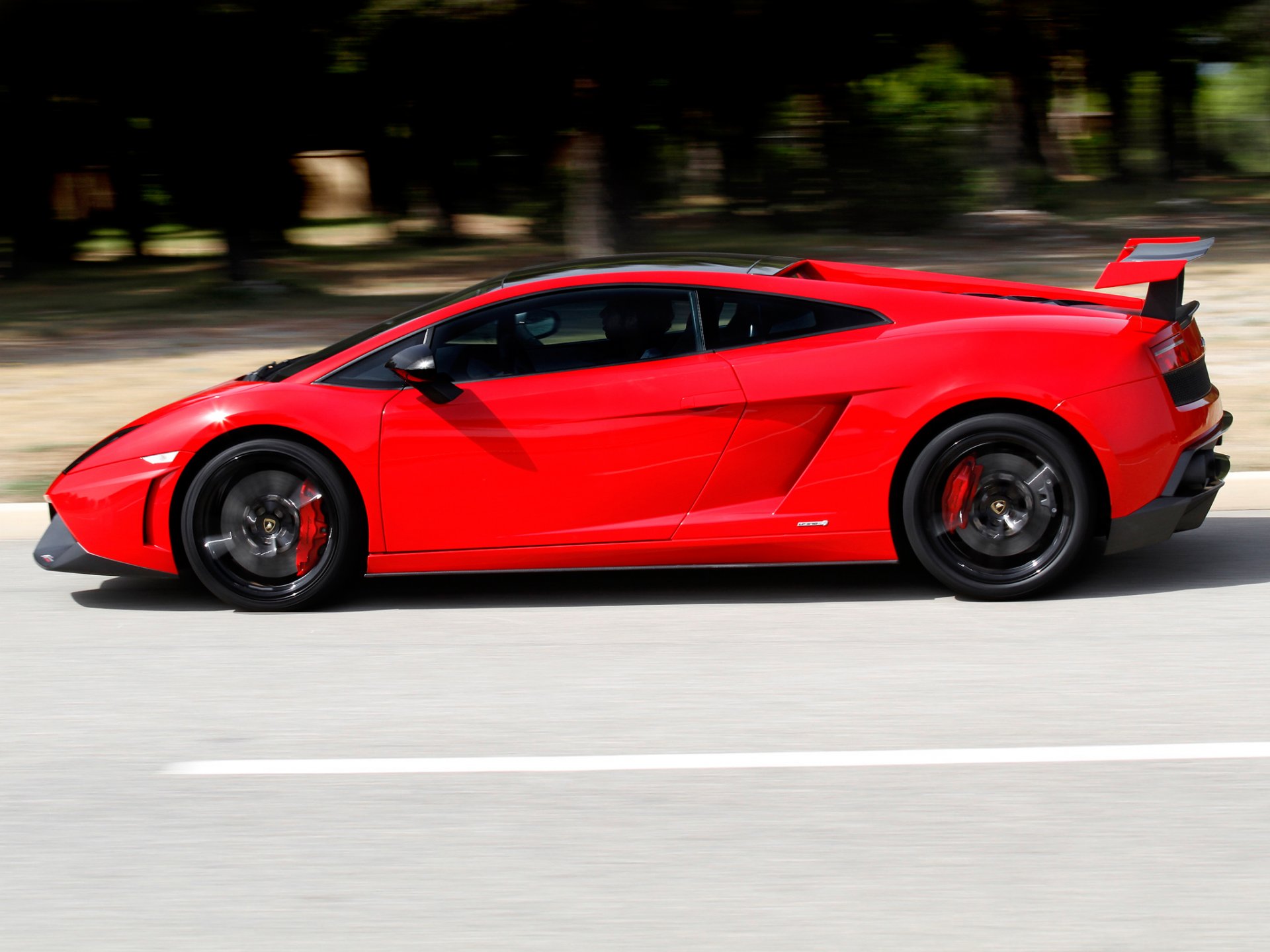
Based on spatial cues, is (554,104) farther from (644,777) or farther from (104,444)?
(644,777)

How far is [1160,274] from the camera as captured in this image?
18.1 feet

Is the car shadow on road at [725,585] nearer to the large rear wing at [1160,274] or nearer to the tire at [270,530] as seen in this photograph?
the tire at [270,530]

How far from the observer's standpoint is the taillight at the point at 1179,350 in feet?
17.8

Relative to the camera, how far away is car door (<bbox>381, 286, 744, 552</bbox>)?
5.34 m

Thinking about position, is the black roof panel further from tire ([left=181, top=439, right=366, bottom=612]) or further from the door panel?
tire ([left=181, top=439, right=366, bottom=612])

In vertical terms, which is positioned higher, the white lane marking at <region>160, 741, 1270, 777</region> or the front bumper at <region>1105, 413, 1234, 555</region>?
the front bumper at <region>1105, 413, 1234, 555</region>

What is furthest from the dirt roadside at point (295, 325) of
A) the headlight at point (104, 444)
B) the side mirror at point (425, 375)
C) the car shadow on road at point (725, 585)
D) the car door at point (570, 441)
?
the side mirror at point (425, 375)

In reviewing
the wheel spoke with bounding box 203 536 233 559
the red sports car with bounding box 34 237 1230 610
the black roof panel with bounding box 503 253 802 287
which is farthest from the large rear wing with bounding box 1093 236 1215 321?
the wheel spoke with bounding box 203 536 233 559

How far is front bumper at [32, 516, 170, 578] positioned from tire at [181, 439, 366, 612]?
9.0 inches

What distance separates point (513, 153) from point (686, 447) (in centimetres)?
1572

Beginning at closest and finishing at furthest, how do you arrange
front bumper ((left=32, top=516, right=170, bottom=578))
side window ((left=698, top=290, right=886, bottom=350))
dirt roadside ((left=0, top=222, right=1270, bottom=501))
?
side window ((left=698, top=290, right=886, bottom=350)), front bumper ((left=32, top=516, right=170, bottom=578)), dirt roadside ((left=0, top=222, right=1270, bottom=501))

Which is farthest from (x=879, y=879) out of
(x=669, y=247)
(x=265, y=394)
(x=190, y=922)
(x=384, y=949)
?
(x=669, y=247)

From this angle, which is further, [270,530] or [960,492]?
[270,530]

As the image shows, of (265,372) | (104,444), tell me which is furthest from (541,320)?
(104,444)
